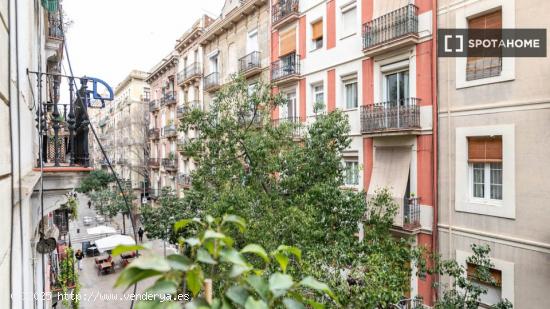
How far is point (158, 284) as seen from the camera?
3.80ft

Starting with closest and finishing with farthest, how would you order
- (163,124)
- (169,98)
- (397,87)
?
(397,87)
(169,98)
(163,124)

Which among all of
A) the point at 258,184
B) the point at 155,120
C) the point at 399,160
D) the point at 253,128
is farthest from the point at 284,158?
the point at 155,120

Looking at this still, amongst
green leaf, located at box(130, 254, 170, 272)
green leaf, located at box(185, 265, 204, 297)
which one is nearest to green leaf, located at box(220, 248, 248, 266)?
green leaf, located at box(185, 265, 204, 297)

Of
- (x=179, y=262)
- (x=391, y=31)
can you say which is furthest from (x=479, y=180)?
(x=179, y=262)

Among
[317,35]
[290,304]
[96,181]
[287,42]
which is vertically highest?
[287,42]

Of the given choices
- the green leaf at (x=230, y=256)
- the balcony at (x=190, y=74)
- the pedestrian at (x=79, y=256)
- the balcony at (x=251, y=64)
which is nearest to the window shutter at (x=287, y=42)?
the balcony at (x=251, y=64)

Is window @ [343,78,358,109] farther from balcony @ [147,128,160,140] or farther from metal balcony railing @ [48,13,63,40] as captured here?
balcony @ [147,128,160,140]

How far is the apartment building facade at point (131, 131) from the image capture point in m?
32.7

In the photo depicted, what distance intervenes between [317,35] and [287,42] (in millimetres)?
2028

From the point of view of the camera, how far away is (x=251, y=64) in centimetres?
1777

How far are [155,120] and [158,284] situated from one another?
35.6m

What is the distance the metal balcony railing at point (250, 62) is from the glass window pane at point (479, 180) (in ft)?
37.7

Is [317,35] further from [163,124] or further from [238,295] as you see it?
[163,124]

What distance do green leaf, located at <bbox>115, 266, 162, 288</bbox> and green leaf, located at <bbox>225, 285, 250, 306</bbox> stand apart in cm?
27
